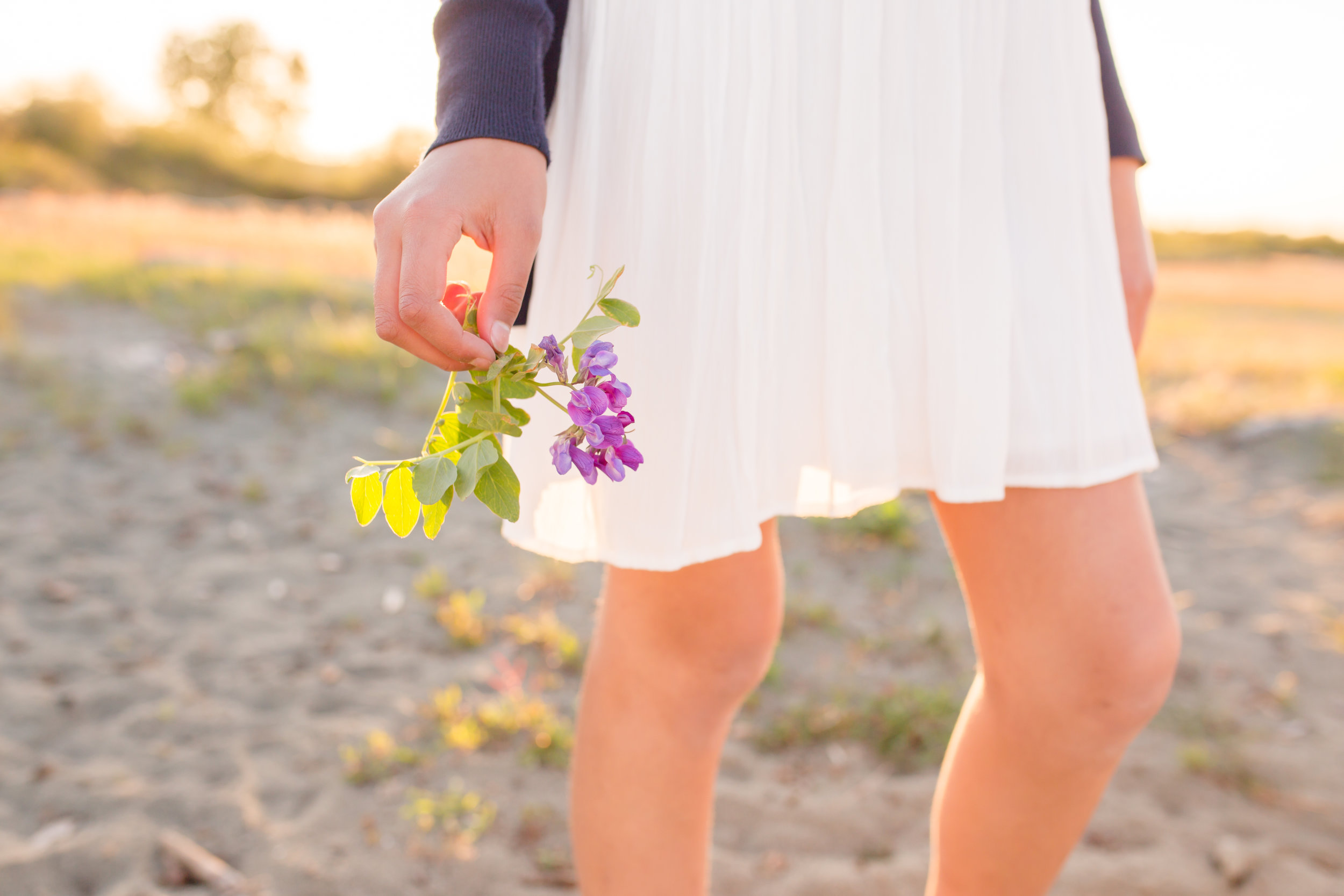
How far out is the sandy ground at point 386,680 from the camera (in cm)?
177

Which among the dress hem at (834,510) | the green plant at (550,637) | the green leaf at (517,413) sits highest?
the green leaf at (517,413)

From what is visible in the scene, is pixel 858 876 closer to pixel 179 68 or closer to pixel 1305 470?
pixel 1305 470

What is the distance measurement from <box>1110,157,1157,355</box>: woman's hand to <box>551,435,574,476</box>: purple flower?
0.83m

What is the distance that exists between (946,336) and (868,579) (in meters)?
2.26

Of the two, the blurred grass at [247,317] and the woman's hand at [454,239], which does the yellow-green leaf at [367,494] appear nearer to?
the woman's hand at [454,239]

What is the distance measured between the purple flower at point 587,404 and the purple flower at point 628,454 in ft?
0.12

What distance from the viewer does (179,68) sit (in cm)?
3200

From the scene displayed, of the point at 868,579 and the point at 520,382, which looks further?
the point at 868,579

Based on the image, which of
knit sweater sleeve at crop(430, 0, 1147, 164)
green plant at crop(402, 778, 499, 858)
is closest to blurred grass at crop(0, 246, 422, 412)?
green plant at crop(402, 778, 499, 858)

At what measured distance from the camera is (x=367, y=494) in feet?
2.49

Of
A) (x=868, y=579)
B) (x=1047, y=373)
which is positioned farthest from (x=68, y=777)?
(x=868, y=579)

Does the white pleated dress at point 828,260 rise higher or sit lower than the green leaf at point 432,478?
higher

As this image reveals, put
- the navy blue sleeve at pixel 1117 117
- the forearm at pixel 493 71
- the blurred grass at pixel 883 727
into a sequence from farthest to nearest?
the blurred grass at pixel 883 727
the navy blue sleeve at pixel 1117 117
the forearm at pixel 493 71

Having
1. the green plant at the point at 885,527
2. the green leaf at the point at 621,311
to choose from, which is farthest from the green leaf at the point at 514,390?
the green plant at the point at 885,527
